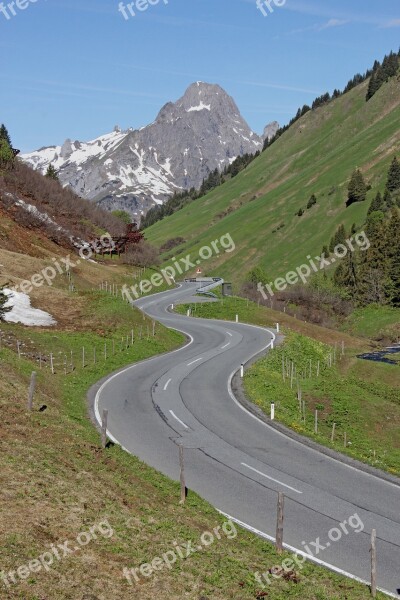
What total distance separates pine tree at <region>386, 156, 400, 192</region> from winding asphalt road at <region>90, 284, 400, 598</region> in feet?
345

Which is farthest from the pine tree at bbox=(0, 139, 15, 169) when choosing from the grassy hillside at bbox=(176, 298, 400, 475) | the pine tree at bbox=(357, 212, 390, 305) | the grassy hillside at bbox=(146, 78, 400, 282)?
the pine tree at bbox=(357, 212, 390, 305)

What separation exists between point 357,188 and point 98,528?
130009 mm

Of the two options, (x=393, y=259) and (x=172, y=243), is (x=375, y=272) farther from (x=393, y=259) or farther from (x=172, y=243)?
(x=172, y=243)

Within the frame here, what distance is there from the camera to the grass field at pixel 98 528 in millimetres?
11617

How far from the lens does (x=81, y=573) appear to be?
1173cm

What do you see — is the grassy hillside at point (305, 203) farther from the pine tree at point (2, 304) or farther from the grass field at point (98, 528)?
the grass field at point (98, 528)

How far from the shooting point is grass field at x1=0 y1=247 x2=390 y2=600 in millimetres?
11617

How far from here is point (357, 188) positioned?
5271 inches

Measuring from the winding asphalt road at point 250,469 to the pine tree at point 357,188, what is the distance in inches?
4230

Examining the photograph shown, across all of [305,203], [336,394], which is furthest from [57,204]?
[305,203]

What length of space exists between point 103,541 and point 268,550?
14.0 feet

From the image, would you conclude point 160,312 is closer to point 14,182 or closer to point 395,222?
point 14,182

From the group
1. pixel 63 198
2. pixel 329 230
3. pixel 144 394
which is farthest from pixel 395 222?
pixel 144 394

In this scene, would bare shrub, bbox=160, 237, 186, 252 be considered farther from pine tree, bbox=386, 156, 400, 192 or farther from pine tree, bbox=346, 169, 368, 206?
pine tree, bbox=386, 156, 400, 192
